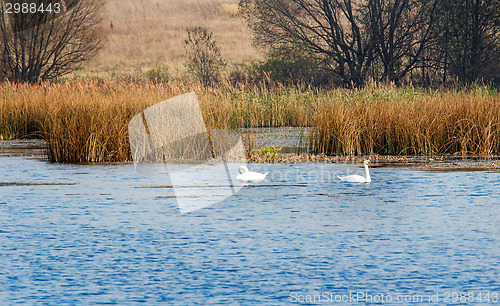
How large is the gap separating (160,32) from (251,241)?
61.8 m

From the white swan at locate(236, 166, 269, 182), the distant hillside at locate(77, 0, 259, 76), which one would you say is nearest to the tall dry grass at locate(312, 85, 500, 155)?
the white swan at locate(236, 166, 269, 182)

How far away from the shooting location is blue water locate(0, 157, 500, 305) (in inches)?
223

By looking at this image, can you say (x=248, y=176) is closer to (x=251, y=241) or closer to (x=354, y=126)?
(x=354, y=126)

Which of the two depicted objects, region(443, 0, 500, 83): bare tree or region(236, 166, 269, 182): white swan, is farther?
region(443, 0, 500, 83): bare tree

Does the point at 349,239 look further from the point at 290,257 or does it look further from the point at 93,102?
the point at 93,102

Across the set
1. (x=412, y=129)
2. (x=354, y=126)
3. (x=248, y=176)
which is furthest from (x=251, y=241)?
(x=412, y=129)

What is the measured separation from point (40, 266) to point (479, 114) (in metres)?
9.59

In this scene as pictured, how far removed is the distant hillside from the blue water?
145 ft

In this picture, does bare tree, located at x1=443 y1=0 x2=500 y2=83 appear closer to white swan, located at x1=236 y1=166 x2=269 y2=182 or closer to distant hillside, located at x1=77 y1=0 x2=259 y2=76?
white swan, located at x1=236 y1=166 x2=269 y2=182

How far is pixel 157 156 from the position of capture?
13281 mm

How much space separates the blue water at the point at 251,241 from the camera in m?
5.68

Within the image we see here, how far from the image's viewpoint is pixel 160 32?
67.1 metres

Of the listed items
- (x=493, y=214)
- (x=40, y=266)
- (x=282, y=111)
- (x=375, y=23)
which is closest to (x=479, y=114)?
(x=493, y=214)

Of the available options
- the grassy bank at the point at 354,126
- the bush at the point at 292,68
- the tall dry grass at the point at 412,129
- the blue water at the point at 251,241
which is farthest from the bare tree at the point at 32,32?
the blue water at the point at 251,241
